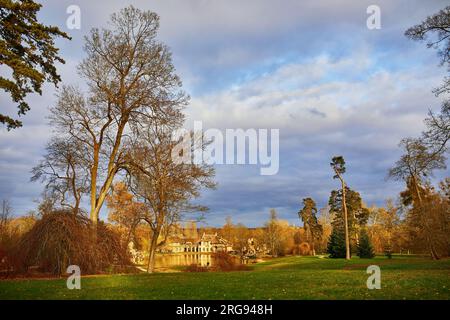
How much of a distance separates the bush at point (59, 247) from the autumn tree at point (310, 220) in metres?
56.0

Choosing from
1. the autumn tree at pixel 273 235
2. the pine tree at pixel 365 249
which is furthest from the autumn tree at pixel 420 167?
the autumn tree at pixel 273 235

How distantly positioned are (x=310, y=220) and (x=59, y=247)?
60144mm

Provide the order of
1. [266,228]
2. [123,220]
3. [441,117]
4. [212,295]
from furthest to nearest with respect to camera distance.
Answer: [266,228]
[123,220]
[441,117]
[212,295]

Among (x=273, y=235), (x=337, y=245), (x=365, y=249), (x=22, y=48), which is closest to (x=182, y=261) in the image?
(x=273, y=235)

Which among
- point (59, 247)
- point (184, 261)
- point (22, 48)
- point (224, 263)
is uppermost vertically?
point (22, 48)

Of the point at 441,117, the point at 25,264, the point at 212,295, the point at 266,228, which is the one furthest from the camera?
the point at 266,228

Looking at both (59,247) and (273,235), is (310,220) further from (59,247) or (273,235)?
(59,247)

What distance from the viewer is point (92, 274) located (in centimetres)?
2028

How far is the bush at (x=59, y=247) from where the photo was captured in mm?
19500

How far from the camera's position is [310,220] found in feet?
242

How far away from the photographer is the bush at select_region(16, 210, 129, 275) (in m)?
19.5
